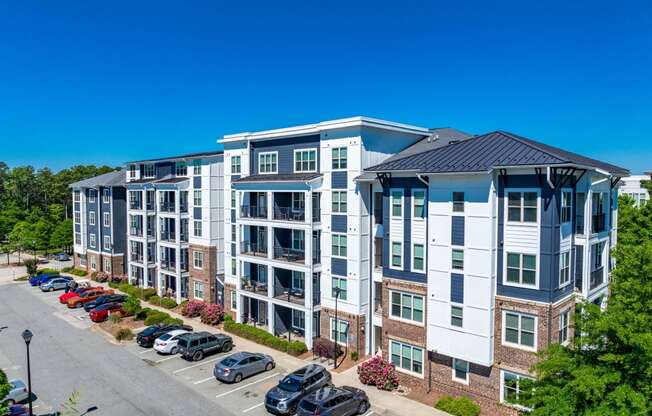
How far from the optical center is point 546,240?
757 inches

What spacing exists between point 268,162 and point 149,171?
20.7m

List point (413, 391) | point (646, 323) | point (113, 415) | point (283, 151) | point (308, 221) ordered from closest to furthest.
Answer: point (646, 323), point (113, 415), point (413, 391), point (308, 221), point (283, 151)

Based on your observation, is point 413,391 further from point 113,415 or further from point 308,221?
point 113,415

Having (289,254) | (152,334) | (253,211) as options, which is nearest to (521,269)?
(289,254)

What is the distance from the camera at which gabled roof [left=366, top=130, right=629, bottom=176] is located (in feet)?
63.2

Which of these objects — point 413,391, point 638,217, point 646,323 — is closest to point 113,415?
point 413,391

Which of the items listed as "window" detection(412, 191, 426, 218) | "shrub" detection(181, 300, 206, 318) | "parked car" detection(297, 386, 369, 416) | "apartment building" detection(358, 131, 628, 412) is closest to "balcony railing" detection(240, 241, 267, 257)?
"shrub" detection(181, 300, 206, 318)

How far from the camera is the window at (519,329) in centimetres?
1961

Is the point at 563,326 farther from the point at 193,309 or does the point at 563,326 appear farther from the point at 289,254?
the point at 193,309

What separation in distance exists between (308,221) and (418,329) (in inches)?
394

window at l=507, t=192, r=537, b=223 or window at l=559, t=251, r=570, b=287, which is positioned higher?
window at l=507, t=192, r=537, b=223

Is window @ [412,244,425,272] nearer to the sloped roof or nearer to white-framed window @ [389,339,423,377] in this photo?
white-framed window @ [389,339,423,377]

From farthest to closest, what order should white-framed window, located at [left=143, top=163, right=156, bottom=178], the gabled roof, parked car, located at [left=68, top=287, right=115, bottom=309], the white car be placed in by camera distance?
white-framed window, located at [left=143, top=163, right=156, bottom=178], parked car, located at [left=68, top=287, right=115, bottom=309], the white car, the gabled roof

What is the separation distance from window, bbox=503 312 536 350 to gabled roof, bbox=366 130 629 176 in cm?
702
